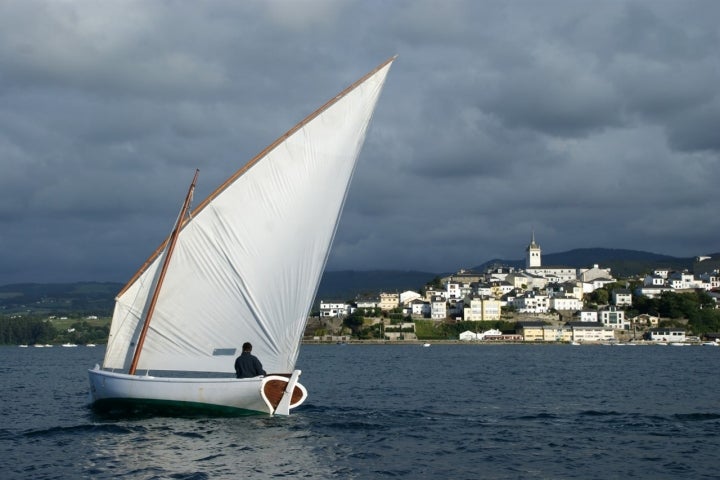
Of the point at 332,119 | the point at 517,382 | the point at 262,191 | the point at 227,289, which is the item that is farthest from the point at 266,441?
the point at 517,382

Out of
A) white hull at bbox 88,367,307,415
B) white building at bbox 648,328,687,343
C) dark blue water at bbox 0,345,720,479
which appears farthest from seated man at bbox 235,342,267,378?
white building at bbox 648,328,687,343

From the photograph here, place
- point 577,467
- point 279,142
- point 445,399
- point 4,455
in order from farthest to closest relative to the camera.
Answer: point 445,399 → point 279,142 → point 4,455 → point 577,467

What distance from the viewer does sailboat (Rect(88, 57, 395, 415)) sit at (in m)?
27.0

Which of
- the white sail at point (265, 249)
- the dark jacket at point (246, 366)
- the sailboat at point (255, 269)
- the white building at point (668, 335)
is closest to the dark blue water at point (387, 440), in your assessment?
the sailboat at point (255, 269)

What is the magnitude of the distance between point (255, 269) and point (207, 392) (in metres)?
4.13

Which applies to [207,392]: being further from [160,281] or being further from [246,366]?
[160,281]

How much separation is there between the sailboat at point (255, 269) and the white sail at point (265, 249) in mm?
32

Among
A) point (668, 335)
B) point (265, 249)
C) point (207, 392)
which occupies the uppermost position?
point (265, 249)

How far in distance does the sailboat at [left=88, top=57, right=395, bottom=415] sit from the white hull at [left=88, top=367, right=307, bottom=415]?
3 centimetres

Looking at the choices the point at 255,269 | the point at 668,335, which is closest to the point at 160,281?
the point at 255,269

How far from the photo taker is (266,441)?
24.3m

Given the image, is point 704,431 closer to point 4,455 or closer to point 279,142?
point 279,142

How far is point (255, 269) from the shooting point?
2758 centimetres

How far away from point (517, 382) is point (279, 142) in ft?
98.9
